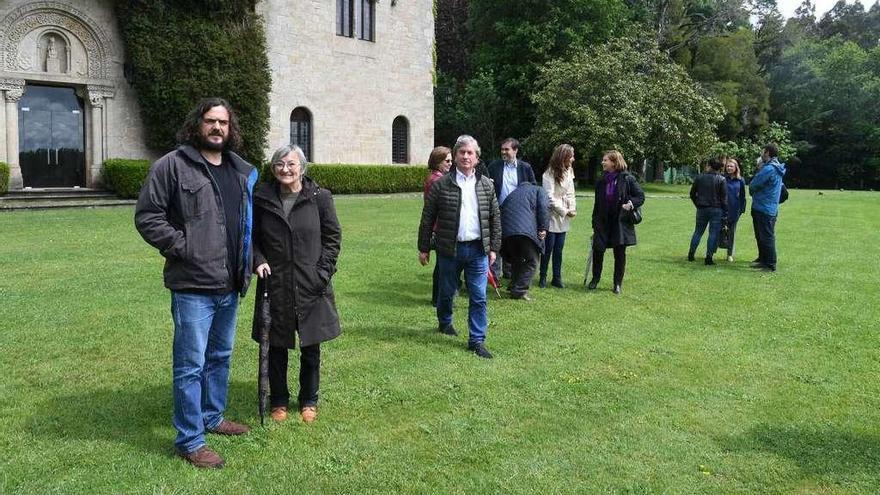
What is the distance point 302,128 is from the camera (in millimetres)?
25734

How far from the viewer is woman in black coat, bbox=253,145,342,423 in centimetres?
433

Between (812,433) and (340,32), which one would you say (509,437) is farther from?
(340,32)

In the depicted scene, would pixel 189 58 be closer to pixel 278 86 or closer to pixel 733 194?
pixel 278 86

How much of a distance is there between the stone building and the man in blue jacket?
17.6 meters

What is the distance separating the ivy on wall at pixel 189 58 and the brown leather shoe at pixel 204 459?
19.3m

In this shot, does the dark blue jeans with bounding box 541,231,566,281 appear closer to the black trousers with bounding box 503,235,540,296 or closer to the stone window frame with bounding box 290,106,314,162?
the black trousers with bounding box 503,235,540,296

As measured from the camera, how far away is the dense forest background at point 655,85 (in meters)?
32.1

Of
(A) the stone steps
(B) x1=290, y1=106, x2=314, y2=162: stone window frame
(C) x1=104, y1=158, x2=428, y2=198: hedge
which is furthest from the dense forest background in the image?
(A) the stone steps

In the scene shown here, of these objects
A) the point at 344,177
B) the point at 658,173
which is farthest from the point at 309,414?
the point at 658,173

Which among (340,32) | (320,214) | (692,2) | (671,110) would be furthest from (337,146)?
(692,2)

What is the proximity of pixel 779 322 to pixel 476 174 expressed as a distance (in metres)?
3.88

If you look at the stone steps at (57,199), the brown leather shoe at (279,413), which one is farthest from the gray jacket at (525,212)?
the stone steps at (57,199)

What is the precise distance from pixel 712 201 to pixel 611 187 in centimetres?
362

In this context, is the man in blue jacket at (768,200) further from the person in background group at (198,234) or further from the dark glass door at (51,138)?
the dark glass door at (51,138)
